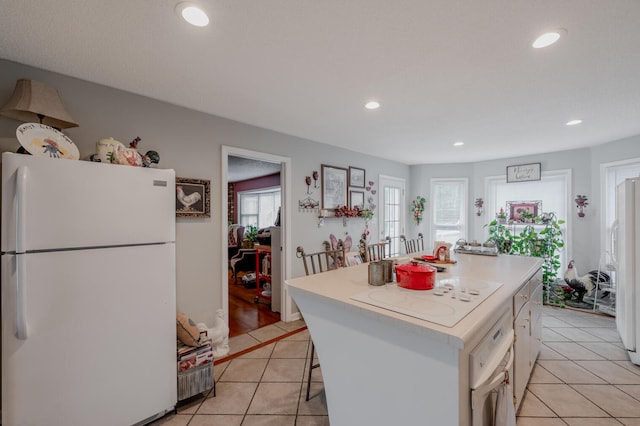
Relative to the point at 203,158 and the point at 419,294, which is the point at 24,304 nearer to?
the point at 203,158

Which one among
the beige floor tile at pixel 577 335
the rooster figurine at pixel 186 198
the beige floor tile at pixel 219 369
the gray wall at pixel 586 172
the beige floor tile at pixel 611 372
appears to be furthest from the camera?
the gray wall at pixel 586 172

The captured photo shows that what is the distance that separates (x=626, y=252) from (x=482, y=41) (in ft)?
7.96

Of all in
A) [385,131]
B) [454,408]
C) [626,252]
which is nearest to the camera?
[454,408]

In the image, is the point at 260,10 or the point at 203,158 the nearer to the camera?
the point at 260,10

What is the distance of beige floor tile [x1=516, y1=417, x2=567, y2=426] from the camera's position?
1735 millimetres

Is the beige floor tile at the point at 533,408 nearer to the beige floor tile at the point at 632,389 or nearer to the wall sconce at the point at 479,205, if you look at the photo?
the beige floor tile at the point at 632,389

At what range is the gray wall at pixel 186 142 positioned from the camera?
193cm

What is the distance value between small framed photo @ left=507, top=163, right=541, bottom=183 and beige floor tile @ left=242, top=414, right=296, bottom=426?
16.5 ft

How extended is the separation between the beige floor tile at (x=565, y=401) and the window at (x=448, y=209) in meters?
3.44

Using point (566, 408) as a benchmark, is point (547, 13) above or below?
above

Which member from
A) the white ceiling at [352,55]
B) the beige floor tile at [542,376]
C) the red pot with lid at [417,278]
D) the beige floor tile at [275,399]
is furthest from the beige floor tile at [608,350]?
the beige floor tile at [275,399]

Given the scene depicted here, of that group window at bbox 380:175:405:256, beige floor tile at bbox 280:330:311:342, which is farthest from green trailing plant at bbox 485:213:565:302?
beige floor tile at bbox 280:330:311:342

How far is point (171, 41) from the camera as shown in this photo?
1527 millimetres

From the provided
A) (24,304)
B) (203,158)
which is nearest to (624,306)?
(203,158)
